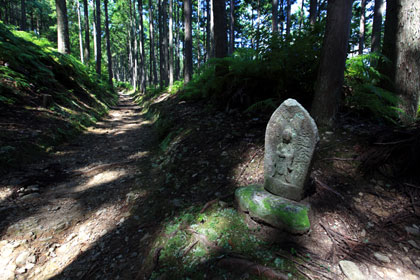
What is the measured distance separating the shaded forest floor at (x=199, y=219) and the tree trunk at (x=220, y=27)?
3.66 meters

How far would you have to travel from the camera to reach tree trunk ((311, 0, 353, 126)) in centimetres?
331

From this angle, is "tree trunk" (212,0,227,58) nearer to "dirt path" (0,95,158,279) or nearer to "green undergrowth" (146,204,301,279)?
"dirt path" (0,95,158,279)

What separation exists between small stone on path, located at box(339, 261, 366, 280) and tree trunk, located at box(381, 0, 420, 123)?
3206 millimetres

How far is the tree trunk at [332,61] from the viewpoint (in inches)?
130

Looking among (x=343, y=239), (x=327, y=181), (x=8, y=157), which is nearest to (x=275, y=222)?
(x=343, y=239)

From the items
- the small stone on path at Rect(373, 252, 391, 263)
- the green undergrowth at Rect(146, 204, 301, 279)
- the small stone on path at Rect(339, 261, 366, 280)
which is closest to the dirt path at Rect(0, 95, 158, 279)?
the green undergrowth at Rect(146, 204, 301, 279)

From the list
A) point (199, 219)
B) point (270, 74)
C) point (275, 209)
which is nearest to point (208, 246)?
point (199, 219)

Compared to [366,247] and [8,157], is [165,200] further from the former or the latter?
[8,157]

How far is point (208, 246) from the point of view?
2312 millimetres

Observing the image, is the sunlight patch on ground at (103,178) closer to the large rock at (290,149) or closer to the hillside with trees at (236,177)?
the hillside with trees at (236,177)

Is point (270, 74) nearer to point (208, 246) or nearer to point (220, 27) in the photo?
point (220, 27)

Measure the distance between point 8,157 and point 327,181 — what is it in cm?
603

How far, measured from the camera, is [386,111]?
3580 mm

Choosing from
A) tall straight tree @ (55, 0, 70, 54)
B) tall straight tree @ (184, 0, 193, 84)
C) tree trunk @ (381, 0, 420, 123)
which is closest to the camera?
tree trunk @ (381, 0, 420, 123)
